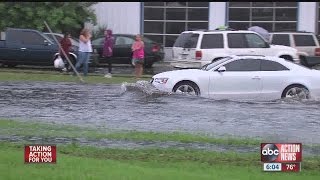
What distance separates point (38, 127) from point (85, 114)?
2.38m

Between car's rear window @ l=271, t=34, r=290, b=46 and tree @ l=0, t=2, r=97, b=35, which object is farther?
tree @ l=0, t=2, r=97, b=35

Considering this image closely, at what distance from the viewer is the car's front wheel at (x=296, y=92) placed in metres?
17.9

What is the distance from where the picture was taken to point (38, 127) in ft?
40.9

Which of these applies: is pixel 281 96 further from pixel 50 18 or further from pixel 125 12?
pixel 125 12

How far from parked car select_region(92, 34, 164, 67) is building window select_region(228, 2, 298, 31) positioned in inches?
352

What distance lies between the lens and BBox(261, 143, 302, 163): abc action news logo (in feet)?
26.3

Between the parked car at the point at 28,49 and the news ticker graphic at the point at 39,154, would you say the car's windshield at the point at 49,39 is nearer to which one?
the parked car at the point at 28,49

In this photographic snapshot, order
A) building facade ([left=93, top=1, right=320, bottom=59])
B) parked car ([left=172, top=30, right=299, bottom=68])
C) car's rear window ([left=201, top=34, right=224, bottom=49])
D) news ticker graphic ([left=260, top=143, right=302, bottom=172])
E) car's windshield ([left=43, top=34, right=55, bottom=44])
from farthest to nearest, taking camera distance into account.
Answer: building facade ([left=93, top=1, right=320, bottom=59]), car's windshield ([left=43, top=34, right=55, bottom=44]), car's rear window ([left=201, top=34, right=224, bottom=49]), parked car ([left=172, top=30, right=299, bottom=68]), news ticker graphic ([left=260, top=143, right=302, bottom=172])

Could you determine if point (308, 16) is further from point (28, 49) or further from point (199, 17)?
point (28, 49)

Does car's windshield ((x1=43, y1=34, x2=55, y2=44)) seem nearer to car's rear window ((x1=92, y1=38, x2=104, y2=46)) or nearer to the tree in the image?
car's rear window ((x1=92, y1=38, x2=104, y2=46))

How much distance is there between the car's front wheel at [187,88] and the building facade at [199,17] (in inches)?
802

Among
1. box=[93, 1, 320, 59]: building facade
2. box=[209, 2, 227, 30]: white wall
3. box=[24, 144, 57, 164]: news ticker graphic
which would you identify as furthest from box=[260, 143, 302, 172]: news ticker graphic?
box=[209, 2, 227, 30]: white wall

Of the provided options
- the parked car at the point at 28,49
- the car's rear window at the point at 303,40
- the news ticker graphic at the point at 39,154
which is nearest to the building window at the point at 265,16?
the car's rear window at the point at 303,40

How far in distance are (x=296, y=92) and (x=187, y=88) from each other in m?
2.91
